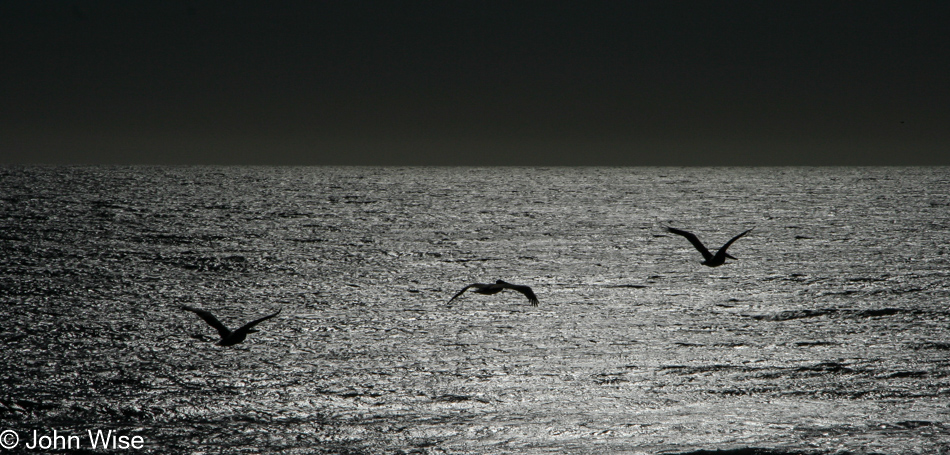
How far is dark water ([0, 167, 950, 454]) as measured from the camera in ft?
107

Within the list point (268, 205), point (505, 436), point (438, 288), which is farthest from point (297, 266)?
point (268, 205)

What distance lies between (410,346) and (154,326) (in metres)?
15.5

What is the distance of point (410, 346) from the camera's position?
150 feet

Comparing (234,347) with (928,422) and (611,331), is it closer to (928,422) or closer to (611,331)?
(611,331)

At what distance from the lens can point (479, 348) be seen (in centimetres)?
4531
